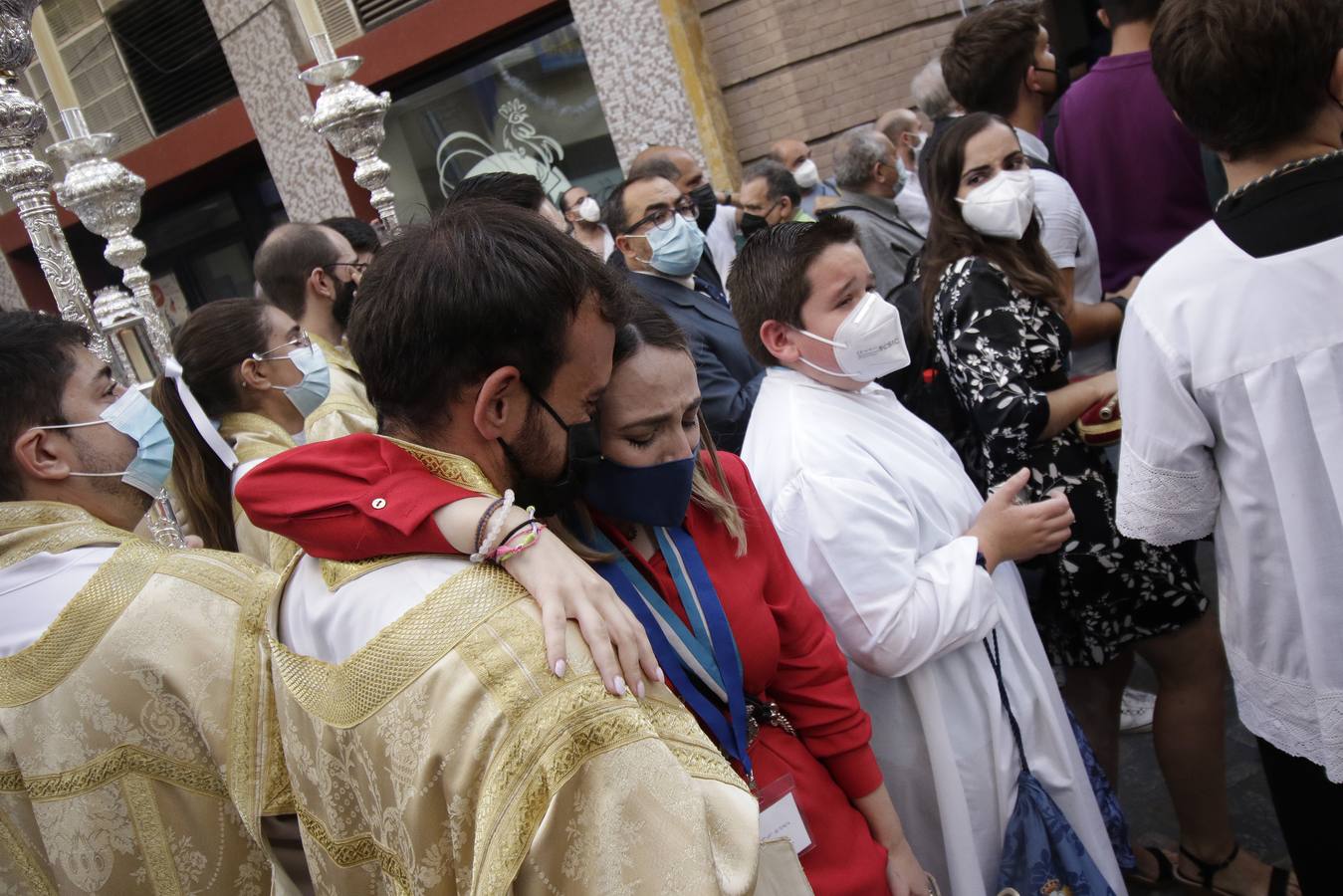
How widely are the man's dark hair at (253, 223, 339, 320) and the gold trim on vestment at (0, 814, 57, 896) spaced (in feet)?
8.70

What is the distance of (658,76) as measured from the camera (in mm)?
8328

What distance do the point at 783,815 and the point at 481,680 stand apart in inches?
34.5

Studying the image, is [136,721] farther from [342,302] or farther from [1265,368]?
[342,302]

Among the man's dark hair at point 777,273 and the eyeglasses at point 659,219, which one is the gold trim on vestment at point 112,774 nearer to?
the man's dark hair at point 777,273

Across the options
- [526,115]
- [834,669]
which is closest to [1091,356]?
[834,669]

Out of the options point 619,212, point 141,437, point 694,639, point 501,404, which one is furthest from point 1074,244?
point 141,437

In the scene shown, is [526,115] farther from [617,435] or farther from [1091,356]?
[617,435]

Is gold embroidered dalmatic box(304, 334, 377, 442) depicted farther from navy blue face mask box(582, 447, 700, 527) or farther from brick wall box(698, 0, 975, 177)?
brick wall box(698, 0, 975, 177)

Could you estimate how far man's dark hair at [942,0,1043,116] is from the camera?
4.11m

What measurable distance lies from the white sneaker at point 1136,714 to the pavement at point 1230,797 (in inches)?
1.0

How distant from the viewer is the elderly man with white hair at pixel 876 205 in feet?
16.4

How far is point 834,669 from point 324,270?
320 cm

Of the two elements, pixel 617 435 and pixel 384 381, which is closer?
pixel 384 381

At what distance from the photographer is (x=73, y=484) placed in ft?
7.75
